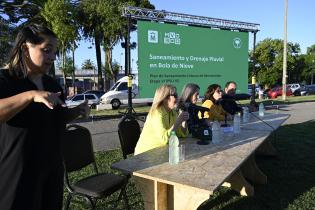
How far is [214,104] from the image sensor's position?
615cm

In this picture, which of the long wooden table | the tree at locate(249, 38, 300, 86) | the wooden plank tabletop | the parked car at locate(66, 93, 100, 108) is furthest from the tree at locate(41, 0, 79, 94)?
the tree at locate(249, 38, 300, 86)

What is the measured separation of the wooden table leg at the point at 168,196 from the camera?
2.47 metres

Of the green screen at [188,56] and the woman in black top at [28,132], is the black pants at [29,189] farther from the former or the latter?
the green screen at [188,56]

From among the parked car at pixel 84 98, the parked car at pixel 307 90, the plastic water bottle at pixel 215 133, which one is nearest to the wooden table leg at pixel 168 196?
the plastic water bottle at pixel 215 133

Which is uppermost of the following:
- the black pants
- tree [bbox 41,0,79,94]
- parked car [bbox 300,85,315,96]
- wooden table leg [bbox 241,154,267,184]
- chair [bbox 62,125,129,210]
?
tree [bbox 41,0,79,94]

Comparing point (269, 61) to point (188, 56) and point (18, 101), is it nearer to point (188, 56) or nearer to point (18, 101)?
point (188, 56)

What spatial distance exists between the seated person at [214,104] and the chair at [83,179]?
2.69 meters

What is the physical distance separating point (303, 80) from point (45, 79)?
199ft

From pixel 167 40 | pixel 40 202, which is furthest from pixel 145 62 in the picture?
pixel 40 202

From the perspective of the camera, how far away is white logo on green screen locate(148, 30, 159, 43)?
10.7 metres

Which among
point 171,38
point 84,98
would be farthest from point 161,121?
point 84,98

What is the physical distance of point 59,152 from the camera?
2131 millimetres

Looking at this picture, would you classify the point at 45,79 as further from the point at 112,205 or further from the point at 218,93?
the point at 218,93

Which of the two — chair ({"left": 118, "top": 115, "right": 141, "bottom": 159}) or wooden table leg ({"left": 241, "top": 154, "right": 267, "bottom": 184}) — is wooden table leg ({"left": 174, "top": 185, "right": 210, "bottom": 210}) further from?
wooden table leg ({"left": 241, "top": 154, "right": 267, "bottom": 184})
